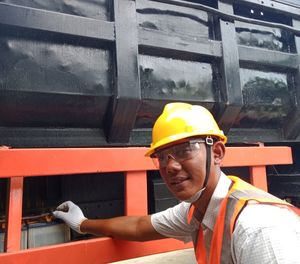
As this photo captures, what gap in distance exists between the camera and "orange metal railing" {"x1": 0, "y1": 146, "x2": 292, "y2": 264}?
4.22 ft

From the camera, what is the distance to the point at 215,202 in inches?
47.9

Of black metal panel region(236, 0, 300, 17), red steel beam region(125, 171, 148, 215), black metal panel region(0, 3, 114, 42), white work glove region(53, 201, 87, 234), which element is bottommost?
white work glove region(53, 201, 87, 234)

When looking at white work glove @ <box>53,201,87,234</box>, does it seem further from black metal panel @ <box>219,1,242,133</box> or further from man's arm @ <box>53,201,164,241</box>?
black metal panel @ <box>219,1,242,133</box>

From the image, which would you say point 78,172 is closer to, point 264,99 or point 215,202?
point 215,202

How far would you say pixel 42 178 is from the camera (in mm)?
1728

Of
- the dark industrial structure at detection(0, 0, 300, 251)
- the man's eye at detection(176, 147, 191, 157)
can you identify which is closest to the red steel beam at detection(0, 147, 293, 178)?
the dark industrial structure at detection(0, 0, 300, 251)

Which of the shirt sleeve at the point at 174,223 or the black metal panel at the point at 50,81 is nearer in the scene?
the black metal panel at the point at 50,81

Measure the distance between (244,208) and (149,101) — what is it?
921 mm

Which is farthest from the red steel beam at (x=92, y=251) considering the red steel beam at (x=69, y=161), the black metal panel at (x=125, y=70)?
the black metal panel at (x=125, y=70)

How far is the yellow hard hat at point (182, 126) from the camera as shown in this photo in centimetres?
117

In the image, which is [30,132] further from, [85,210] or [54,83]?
[85,210]

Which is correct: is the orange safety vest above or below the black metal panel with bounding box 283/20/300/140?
below

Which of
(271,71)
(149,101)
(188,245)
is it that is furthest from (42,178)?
(271,71)

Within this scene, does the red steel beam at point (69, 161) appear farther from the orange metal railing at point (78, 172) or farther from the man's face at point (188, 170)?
the man's face at point (188, 170)
